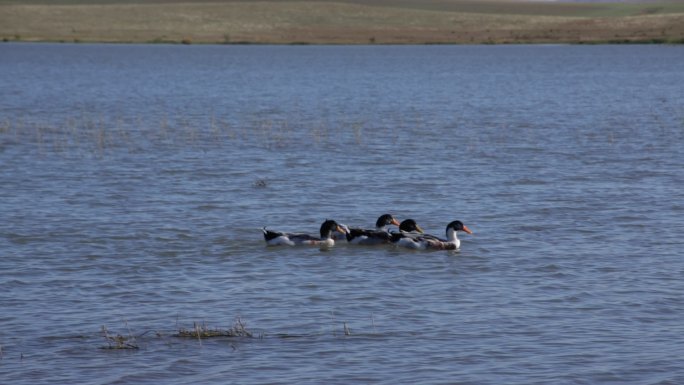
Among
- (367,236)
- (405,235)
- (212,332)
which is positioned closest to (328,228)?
(367,236)

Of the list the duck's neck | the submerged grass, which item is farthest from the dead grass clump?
the duck's neck

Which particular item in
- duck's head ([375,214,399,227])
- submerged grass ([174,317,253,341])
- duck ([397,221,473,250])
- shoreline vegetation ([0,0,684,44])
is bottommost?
submerged grass ([174,317,253,341])

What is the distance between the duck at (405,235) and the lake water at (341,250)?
1.01 ft

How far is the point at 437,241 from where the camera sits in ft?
68.5

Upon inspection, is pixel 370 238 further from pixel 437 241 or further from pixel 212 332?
pixel 212 332

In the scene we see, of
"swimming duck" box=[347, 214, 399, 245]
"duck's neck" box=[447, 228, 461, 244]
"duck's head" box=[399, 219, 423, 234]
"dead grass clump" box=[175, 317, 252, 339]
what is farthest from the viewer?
"duck's head" box=[399, 219, 423, 234]

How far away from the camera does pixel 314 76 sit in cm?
9119

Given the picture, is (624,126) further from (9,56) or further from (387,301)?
(9,56)

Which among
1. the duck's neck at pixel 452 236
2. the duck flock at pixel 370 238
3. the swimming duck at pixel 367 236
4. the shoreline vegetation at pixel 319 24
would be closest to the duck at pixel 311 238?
the duck flock at pixel 370 238

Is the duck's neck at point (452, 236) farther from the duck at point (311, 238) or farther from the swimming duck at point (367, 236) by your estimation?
the duck at point (311, 238)

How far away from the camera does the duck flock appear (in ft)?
68.3

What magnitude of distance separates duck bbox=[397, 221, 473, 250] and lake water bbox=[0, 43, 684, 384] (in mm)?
321

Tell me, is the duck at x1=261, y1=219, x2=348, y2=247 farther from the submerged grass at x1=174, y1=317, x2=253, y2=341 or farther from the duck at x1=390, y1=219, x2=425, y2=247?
the submerged grass at x1=174, y1=317, x2=253, y2=341

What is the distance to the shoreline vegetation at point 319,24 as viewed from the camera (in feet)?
500
